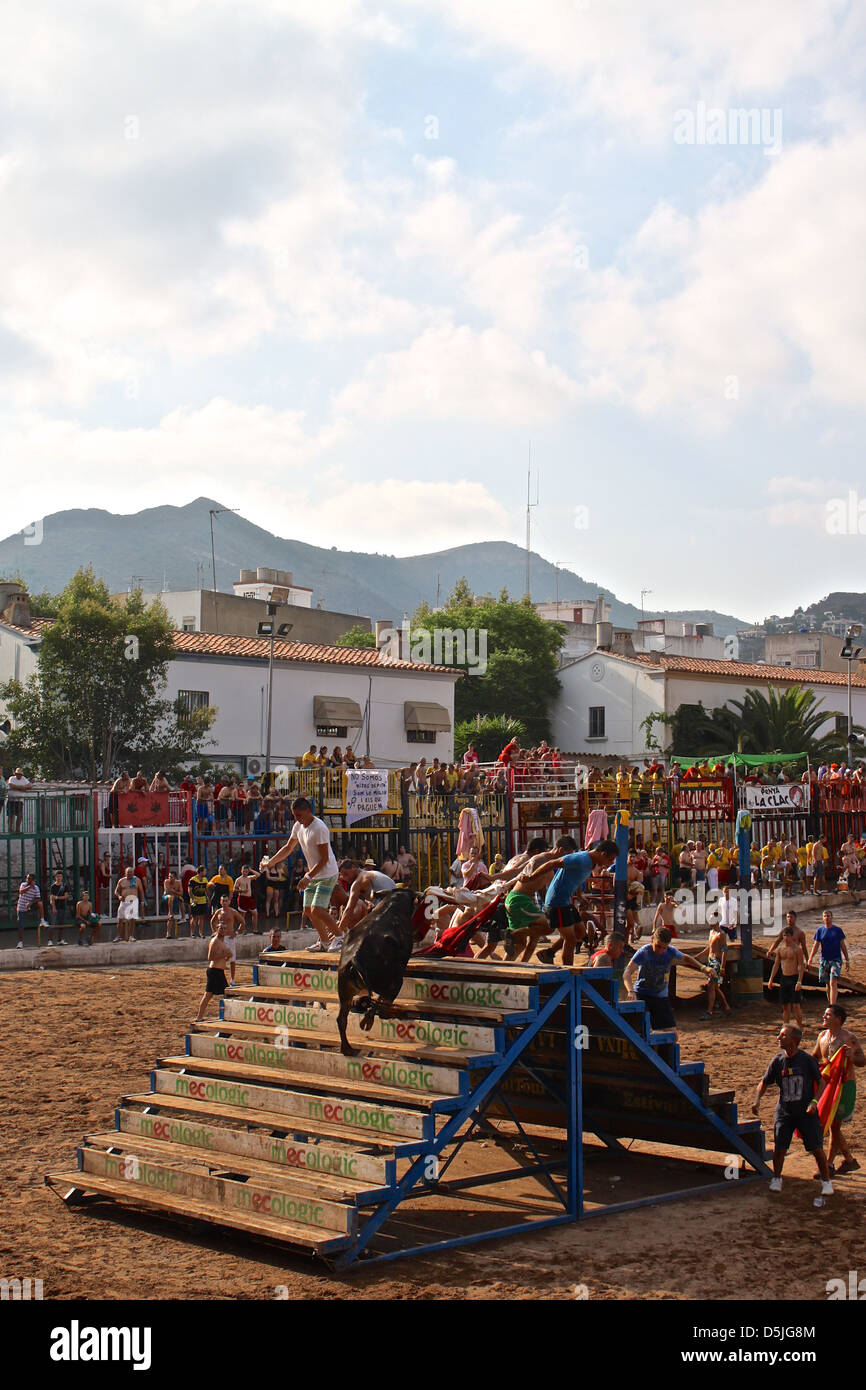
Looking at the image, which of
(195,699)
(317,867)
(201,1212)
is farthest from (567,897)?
(195,699)

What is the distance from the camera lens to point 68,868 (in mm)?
25391

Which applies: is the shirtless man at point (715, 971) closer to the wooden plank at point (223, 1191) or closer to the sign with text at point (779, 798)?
the wooden plank at point (223, 1191)

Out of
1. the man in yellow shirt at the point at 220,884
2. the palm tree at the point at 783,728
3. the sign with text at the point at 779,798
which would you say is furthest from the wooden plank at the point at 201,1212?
the palm tree at the point at 783,728

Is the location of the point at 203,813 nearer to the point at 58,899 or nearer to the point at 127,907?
the point at 127,907

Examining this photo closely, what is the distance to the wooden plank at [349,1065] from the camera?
30.5 ft


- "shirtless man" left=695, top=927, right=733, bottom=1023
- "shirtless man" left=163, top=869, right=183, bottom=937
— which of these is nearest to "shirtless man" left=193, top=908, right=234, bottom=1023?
"shirtless man" left=695, top=927, right=733, bottom=1023

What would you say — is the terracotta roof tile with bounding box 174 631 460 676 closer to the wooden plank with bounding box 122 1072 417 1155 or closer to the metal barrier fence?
the metal barrier fence

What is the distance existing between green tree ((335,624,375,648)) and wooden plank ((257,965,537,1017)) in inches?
2153

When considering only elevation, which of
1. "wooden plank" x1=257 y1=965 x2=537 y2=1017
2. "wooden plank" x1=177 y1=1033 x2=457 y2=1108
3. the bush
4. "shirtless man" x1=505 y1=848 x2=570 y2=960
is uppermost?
the bush

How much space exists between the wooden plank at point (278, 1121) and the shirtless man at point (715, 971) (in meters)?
9.31

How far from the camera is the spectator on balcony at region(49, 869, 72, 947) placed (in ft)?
80.4
